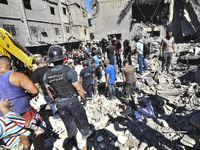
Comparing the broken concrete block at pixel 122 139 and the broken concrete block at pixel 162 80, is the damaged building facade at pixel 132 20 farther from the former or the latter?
the broken concrete block at pixel 122 139

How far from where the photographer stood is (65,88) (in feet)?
7.86

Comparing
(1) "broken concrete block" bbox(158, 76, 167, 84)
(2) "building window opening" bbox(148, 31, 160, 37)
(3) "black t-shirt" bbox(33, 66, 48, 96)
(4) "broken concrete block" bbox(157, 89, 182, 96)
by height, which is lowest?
(4) "broken concrete block" bbox(157, 89, 182, 96)

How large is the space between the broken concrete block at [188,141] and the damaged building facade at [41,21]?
48.6 feet

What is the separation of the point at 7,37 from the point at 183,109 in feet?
25.0

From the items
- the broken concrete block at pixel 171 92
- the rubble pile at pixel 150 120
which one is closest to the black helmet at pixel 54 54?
the rubble pile at pixel 150 120

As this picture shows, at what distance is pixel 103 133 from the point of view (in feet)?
10.8

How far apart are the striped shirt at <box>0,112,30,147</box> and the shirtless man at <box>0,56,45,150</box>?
289 millimetres

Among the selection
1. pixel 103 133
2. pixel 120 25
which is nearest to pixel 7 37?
pixel 103 133

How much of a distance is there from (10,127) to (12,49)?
459 cm

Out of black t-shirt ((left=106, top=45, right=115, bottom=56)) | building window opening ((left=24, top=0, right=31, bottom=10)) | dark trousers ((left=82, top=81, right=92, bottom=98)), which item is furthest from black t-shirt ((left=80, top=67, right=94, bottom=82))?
building window opening ((left=24, top=0, right=31, bottom=10))

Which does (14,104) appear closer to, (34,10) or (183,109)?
(183,109)

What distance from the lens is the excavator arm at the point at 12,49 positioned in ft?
15.5

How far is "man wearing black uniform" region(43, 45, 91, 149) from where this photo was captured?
231cm

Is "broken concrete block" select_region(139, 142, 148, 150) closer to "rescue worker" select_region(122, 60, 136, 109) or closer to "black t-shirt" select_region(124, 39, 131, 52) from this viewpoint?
"rescue worker" select_region(122, 60, 136, 109)
